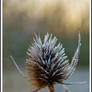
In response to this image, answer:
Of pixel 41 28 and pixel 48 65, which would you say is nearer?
pixel 48 65

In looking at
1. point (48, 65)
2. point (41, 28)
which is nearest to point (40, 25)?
point (41, 28)

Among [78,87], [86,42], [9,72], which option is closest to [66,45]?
[86,42]

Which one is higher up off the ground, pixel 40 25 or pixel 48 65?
pixel 40 25

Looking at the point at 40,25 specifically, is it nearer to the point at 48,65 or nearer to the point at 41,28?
A: the point at 41,28

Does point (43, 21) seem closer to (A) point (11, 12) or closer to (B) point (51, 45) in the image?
(A) point (11, 12)

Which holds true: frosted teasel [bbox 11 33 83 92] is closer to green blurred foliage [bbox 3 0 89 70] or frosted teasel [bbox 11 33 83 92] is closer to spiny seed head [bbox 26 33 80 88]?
spiny seed head [bbox 26 33 80 88]

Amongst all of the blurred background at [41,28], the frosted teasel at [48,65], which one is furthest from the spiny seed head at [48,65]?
the blurred background at [41,28]
